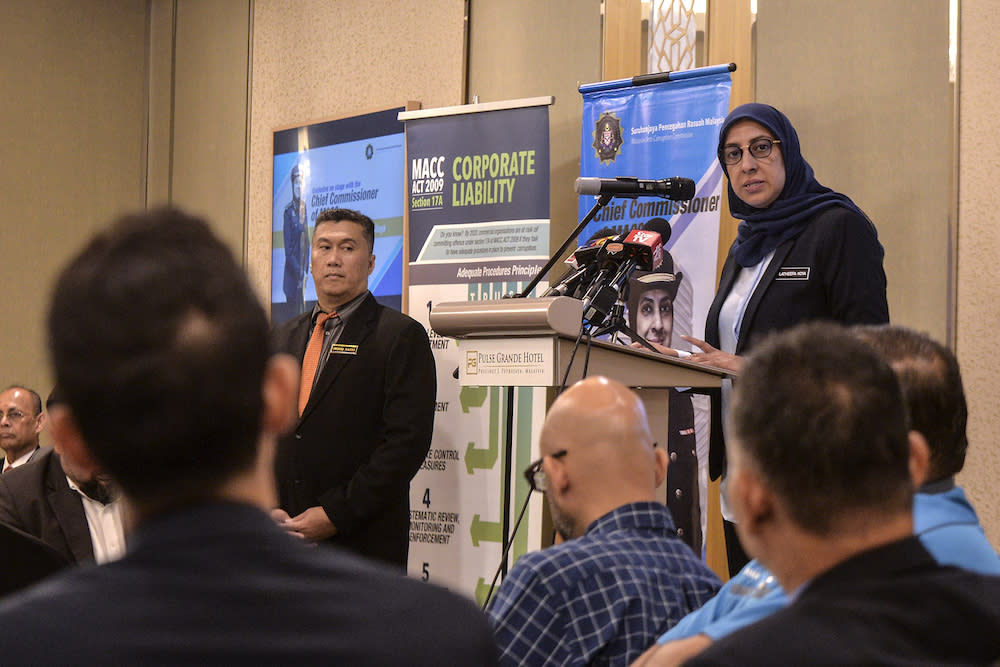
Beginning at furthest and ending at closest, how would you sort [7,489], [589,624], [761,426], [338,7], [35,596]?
[338,7] → [7,489] → [589,624] → [761,426] → [35,596]

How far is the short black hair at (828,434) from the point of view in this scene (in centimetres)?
95

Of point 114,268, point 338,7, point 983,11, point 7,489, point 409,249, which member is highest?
point 338,7

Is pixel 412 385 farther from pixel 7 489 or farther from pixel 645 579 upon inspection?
pixel 645 579

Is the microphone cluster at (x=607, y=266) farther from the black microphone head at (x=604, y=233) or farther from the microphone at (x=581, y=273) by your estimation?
the black microphone head at (x=604, y=233)

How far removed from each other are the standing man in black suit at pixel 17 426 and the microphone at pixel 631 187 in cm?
396

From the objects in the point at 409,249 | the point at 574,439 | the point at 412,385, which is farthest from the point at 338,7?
the point at 574,439

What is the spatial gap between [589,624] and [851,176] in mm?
3230

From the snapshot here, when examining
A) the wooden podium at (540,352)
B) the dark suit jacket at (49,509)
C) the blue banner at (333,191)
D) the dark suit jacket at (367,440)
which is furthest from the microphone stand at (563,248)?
the blue banner at (333,191)

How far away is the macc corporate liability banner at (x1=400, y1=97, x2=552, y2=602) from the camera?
15.4 ft

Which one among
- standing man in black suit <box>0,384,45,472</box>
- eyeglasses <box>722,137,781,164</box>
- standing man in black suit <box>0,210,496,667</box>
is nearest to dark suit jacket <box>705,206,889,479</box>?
eyeglasses <box>722,137,781,164</box>

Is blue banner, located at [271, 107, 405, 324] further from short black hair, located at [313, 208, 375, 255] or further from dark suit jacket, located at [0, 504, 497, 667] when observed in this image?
dark suit jacket, located at [0, 504, 497, 667]

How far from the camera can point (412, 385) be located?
409 cm

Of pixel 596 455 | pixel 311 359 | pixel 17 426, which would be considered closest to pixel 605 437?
pixel 596 455

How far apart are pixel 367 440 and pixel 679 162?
5.54ft
